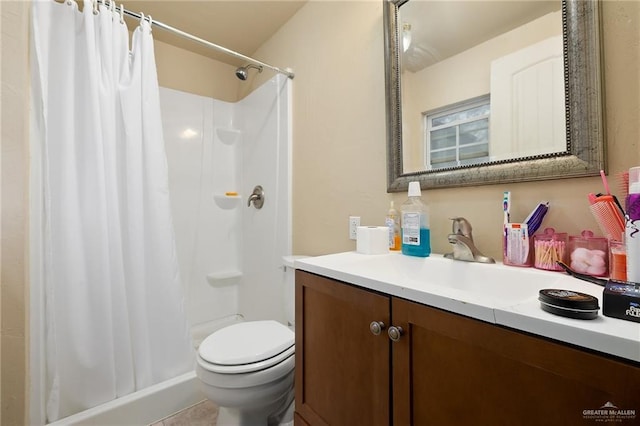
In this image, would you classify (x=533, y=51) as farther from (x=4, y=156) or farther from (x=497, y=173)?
(x=4, y=156)

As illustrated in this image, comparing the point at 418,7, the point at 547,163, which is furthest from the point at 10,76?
the point at 547,163

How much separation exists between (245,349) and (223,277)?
3.71ft

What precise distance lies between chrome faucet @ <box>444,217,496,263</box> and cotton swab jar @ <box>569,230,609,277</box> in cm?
18

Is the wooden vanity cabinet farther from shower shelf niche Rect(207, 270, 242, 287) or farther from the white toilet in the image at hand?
shower shelf niche Rect(207, 270, 242, 287)

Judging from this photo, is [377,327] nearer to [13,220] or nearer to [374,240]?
[374,240]

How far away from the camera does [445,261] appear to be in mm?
856

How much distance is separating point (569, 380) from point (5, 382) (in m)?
1.61

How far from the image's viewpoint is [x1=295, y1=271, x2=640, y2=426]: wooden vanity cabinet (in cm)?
37

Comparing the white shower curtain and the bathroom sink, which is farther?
the white shower curtain

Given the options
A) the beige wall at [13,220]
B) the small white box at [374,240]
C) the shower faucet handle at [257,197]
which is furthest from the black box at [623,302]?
the shower faucet handle at [257,197]

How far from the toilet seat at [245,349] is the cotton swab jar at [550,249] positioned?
91 cm

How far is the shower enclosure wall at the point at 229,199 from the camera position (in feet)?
5.83

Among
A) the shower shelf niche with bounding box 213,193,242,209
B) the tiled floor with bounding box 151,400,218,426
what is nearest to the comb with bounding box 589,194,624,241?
the tiled floor with bounding box 151,400,218,426

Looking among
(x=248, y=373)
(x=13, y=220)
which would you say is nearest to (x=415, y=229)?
(x=248, y=373)
